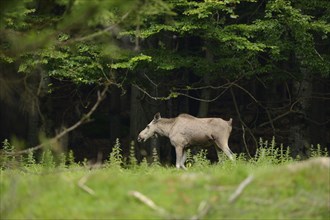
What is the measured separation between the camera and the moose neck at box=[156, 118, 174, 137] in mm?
19141

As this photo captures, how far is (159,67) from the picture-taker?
2123cm

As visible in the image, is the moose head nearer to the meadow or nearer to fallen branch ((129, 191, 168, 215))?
the meadow

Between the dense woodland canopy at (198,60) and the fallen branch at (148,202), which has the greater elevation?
the dense woodland canopy at (198,60)

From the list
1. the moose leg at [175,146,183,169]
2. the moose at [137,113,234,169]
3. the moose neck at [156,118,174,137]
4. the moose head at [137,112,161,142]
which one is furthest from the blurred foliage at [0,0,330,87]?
the moose leg at [175,146,183,169]

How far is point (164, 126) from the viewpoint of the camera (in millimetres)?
19250

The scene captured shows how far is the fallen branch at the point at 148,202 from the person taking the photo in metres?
9.59

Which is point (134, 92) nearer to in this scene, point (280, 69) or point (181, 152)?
point (280, 69)

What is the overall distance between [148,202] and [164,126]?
9520 millimetres

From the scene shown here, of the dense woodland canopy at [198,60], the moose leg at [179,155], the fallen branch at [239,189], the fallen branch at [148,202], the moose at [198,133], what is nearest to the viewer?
the fallen branch at [148,202]

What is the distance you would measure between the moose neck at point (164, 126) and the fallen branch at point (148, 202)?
9.20 meters

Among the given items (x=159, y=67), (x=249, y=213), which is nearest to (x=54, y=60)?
(x=159, y=67)

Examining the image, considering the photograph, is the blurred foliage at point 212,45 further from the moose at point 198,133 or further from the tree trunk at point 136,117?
the moose at point 198,133

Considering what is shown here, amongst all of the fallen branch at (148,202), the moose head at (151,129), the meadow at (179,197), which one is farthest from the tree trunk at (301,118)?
the fallen branch at (148,202)

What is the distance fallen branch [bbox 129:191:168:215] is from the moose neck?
920cm
